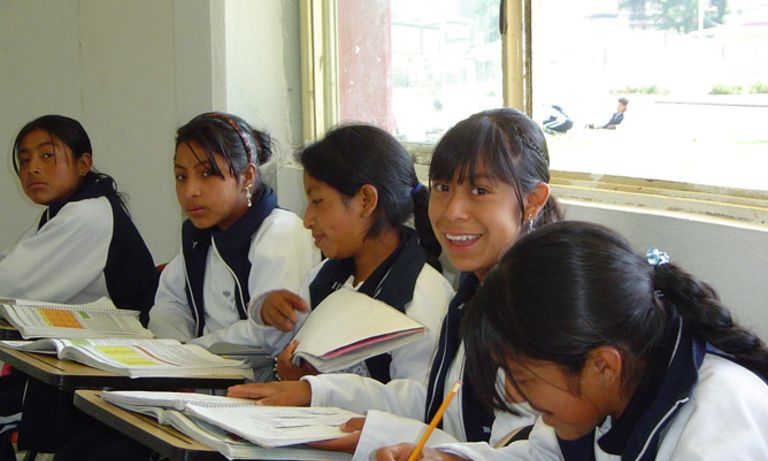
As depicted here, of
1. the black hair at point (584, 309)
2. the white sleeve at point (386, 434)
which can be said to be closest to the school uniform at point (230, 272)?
the white sleeve at point (386, 434)

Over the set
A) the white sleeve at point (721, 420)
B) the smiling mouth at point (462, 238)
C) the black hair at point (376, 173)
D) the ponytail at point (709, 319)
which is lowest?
the white sleeve at point (721, 420)

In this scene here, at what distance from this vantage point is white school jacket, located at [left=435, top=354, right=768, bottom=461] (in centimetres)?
116

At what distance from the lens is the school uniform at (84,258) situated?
9.86ft

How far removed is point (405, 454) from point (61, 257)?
1.82m

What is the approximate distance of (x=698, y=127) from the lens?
2227mm

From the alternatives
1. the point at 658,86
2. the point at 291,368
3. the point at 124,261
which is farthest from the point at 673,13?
the point at 124,261

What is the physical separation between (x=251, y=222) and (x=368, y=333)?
0.92 meters

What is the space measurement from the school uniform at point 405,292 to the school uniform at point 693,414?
0.71m

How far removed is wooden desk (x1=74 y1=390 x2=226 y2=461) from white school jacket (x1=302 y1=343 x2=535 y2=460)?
0.31 meters

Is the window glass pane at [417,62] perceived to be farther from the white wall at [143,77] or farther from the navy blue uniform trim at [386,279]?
the navy blue uniform trim at [386,279]

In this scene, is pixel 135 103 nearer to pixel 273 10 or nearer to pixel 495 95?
pixel 273 10

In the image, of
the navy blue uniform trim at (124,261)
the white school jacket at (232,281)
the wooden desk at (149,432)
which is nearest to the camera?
the wooden desk at (149,432)

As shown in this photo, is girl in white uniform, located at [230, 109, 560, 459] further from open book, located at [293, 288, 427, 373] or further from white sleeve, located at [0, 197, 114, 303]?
white sleeve, located at [0, 197, 114, 303]

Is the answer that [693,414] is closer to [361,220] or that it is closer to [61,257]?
[361,220]
